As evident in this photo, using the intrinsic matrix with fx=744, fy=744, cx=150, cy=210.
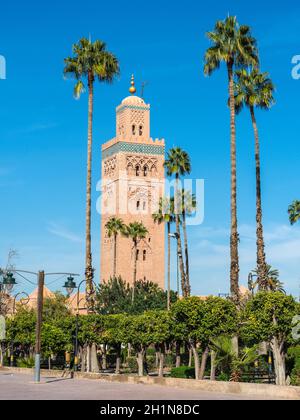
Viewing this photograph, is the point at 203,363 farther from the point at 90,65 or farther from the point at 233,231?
the point at 90,65

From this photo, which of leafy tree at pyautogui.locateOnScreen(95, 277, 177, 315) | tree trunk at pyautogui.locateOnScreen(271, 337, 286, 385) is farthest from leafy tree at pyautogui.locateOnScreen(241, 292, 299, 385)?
leafy tree at pyautogui.locateOnScreen(95, 277, 177, 315)

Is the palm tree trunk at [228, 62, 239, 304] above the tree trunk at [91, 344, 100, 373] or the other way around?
above

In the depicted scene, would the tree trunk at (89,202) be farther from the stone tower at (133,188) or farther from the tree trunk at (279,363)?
the stone tower at (133,188)

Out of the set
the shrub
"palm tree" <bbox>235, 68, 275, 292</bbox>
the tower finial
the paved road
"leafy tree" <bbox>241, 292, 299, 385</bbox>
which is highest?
the tower finial

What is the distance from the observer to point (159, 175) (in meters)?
106

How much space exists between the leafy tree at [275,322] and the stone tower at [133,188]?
6823cm

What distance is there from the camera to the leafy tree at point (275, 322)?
107 ft

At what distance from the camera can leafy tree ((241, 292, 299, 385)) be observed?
32.5m

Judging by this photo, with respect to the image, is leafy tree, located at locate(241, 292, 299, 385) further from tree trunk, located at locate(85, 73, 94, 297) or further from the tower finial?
the tower finial

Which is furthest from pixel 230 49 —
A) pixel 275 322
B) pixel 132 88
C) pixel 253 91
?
pixel 132 88

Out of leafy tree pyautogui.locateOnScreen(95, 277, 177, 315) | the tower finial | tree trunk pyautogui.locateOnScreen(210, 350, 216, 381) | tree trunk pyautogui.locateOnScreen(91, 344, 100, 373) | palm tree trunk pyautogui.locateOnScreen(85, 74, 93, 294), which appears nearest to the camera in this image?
tree trunk pyautogui.locateOnScreen(210, 350, 216, 381)

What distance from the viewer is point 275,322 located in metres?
32.5
